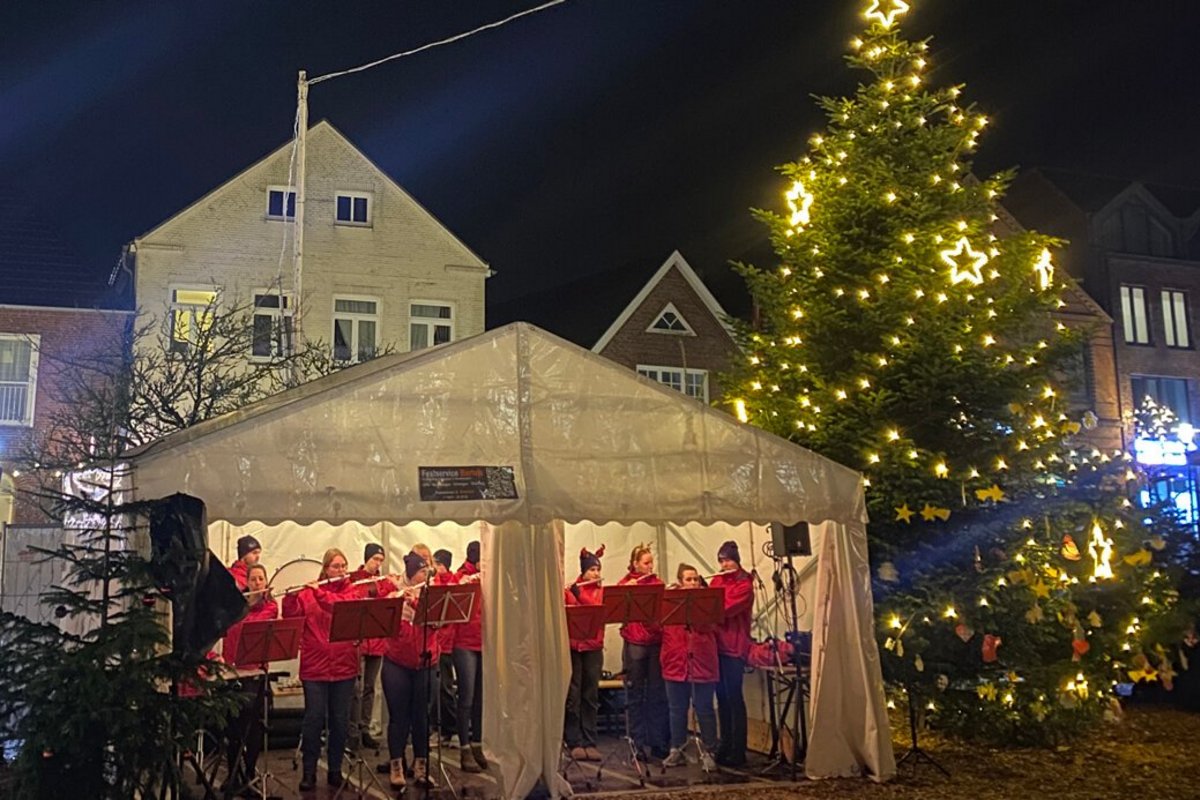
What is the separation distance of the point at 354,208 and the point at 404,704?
19.3 meters

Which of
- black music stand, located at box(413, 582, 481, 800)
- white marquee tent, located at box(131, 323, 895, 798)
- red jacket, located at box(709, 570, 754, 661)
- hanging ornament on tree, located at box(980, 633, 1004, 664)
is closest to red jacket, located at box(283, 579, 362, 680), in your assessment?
black music stand, located at box(413, 582, 481, 800)

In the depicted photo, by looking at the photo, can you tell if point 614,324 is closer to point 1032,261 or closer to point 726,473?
point 1032,261

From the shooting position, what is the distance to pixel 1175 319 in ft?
117

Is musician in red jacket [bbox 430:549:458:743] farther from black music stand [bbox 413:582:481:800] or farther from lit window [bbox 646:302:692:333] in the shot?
lit window [bbox 646:302:692:333]

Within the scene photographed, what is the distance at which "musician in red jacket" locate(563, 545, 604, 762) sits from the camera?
10032 millimetres

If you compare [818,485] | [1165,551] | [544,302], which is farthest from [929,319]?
[544,302]

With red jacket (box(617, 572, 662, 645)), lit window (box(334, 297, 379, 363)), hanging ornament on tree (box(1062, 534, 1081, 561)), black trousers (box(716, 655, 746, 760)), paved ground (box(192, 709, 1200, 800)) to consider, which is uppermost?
lit window (box(334, 297, 379, 363))

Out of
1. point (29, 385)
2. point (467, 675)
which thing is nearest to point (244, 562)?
point (467, 675)

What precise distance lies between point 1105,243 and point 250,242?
26.3 m

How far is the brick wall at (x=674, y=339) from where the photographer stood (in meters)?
30.3

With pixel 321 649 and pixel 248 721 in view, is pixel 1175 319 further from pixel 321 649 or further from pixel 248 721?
pixel 248 721

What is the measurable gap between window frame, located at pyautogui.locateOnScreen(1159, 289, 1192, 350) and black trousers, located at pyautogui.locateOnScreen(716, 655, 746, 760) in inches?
1206

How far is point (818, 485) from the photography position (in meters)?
9.30

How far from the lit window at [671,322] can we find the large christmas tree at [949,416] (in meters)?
17.7
